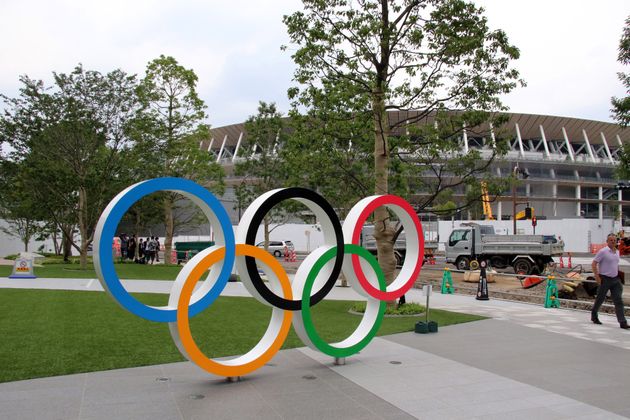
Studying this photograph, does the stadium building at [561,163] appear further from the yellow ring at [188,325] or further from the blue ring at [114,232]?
the blue ring at [114,232]

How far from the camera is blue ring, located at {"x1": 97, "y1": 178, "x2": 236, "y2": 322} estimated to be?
5.79 meters

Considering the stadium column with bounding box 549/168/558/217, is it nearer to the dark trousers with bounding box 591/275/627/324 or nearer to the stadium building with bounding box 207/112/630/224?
the stadium building with bounding box 207/112/630/224

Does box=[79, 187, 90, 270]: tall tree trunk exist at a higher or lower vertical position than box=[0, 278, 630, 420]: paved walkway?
higher

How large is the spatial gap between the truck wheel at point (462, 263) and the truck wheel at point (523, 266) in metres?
2.88

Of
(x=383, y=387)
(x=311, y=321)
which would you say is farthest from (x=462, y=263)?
(x=383, y=387)

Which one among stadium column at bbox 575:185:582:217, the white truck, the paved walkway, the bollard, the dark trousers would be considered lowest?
the paved walkway

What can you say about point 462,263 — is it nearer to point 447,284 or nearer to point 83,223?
point 447,284

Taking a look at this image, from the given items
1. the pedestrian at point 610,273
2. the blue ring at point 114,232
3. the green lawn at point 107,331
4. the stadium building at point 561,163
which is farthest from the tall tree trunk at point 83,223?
the stadium building at point 561,163

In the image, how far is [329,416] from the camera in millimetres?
5613

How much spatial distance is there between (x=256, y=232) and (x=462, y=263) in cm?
2330

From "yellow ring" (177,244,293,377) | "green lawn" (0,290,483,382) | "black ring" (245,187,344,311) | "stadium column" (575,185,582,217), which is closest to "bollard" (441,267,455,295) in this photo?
"green lawn" (0,290,483,382)

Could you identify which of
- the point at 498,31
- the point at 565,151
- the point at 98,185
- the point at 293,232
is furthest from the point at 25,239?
the point at 565,151

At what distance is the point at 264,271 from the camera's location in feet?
23.0

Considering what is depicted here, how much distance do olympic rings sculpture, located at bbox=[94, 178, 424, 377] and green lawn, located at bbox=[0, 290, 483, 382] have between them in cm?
156
